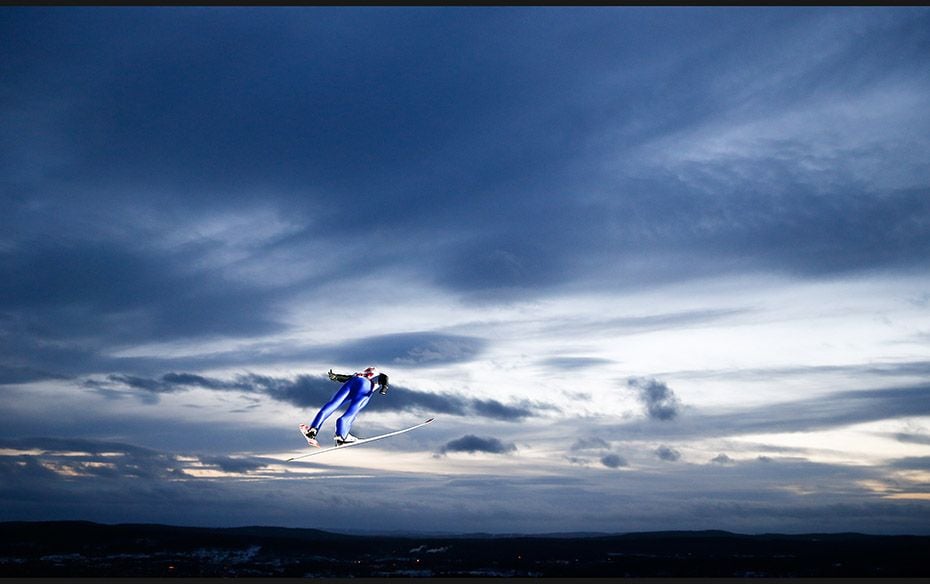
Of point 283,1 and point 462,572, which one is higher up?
point 283,1

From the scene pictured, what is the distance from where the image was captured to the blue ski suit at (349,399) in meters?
31.7

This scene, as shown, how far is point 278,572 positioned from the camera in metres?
200

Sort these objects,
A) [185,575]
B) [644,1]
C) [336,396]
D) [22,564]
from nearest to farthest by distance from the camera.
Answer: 1. [336,396]
2. [644,1]
3. [185,575]
4. [22,564]

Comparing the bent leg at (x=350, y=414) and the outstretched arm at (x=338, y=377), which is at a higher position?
the outstretched arm at (x=338, y=377)

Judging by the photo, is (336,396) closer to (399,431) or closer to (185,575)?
(399,431)

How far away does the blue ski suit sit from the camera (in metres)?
31.7

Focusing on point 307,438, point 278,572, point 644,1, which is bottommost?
point 278,572

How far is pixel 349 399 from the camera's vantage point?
32188mm

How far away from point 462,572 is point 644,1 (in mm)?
182799

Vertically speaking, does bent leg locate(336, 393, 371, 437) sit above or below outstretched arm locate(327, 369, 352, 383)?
below

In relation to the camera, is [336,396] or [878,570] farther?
[878,570]

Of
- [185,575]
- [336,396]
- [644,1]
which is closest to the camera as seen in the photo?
[336,396]

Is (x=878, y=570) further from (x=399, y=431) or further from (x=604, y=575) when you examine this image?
(x=399, y=431)

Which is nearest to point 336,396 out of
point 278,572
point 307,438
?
point 307,438
